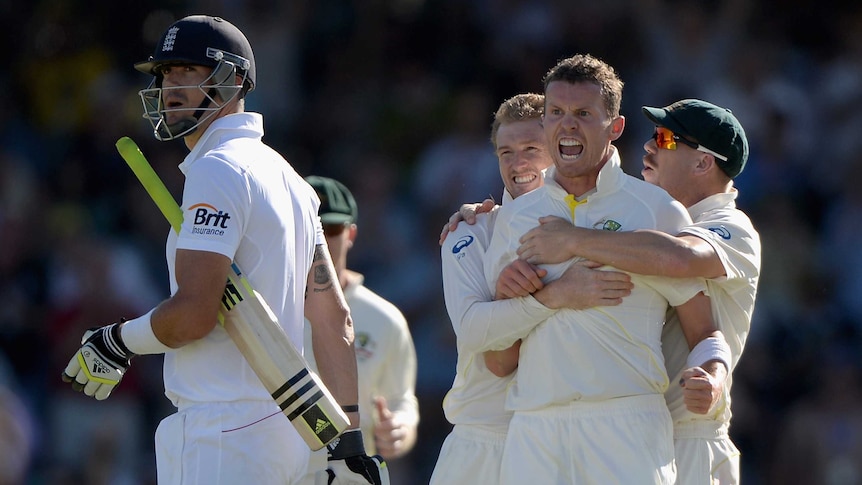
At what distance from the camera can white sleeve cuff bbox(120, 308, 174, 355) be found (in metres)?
4.27

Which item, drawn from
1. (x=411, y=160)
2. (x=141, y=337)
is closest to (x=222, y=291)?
(x=141, y=337)

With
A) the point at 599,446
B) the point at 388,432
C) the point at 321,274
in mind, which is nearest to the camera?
the point at 599,446

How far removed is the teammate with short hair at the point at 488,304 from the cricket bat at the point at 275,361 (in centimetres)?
Answer: 67

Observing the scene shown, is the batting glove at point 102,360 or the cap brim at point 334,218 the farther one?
the cap brim at point 334,218

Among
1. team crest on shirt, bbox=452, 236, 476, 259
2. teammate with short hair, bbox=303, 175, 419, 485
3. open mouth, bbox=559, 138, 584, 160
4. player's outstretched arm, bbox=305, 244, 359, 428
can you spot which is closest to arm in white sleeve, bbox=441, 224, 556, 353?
team crest on shirt, bbox=452, 236, 476, 259

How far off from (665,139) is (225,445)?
6.67 ft

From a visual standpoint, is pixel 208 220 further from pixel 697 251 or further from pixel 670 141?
pixel 670 141

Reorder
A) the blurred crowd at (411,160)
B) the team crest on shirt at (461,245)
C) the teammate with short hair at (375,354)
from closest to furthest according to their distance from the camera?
1. the team crest on shirt at (461,245)
2. the teammate with short hair at (375,354)
3. the blurred crowd at (411,160)

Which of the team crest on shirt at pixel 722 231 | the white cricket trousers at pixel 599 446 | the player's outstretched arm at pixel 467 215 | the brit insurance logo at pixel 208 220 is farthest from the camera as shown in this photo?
the player's outstretched arm at pixel 467 215

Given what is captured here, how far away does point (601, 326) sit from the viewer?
440 cm

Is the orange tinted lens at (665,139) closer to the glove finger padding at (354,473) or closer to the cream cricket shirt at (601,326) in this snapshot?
the cream cricket shirt at (601,326)

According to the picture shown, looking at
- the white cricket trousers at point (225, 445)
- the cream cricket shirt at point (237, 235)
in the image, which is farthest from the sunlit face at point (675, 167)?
the white cricket trousers at point (225, 445)

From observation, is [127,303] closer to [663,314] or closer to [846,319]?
[846,319]

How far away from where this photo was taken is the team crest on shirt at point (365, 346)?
662 centimetres
